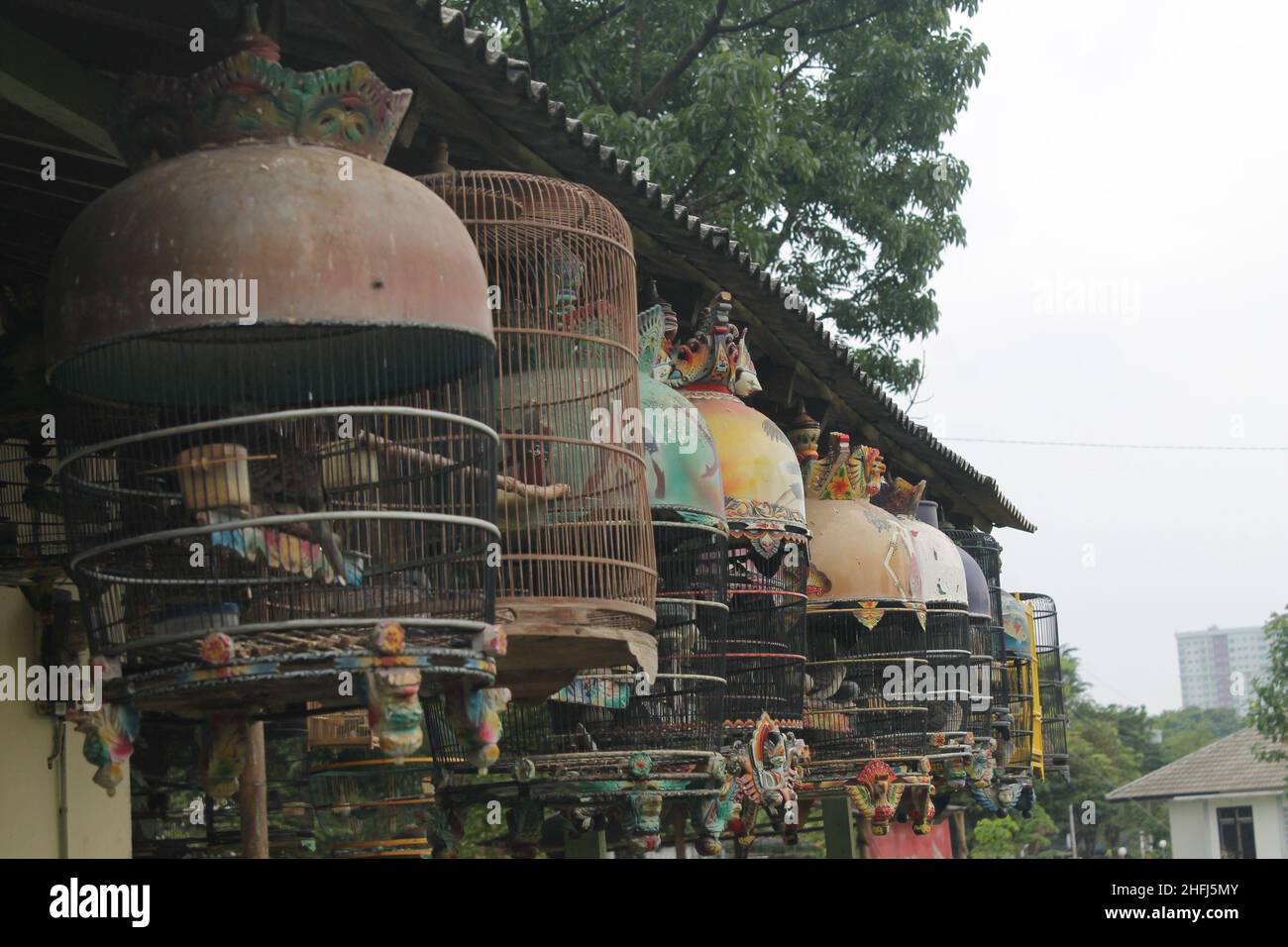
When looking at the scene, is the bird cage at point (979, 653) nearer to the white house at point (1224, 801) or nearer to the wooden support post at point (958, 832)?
the wooden support post at point (958, 832)

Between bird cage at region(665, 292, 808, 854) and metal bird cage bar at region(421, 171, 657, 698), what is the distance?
1.88 meters

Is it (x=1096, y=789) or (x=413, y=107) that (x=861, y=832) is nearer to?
(x=413, y=107)

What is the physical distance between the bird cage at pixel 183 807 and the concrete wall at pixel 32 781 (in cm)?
61

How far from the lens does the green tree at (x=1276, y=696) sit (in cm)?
3212

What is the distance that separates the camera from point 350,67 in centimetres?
644

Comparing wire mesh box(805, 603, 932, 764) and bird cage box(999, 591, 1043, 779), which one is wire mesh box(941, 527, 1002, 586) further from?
wire mesh box(805, 603, 932, 764)

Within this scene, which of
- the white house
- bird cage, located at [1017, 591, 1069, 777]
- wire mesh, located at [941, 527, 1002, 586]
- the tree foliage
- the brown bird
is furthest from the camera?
the tree foliage

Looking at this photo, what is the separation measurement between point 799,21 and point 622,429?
1388 cm

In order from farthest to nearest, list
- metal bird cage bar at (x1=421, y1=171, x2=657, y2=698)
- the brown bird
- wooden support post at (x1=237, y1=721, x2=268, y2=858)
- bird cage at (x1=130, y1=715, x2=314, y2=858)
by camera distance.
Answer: bird cage at (x1=130, y1=715, x2=314, y2=858) → wooden support post at (x1=237, y1=721, x2=268, y2=858) → metal bird cage bar at (x1=421, y1=171, x2=657, y2=698) → the brown bird

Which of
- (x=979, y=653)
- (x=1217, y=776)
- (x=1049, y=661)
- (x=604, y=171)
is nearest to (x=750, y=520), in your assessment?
(x=604, y=171)

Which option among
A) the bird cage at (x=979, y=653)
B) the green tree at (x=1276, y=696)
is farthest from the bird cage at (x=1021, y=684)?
the green tree at (x=1276, y=696)

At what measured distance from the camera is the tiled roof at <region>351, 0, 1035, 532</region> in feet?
23.1

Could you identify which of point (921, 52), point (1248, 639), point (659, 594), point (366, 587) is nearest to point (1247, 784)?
point (921, 52)

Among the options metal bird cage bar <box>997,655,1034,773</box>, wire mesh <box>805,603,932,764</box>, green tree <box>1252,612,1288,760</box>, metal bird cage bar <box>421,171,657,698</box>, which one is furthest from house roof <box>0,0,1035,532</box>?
green tree <box>1252,612,1288,760</box>
